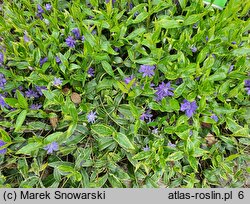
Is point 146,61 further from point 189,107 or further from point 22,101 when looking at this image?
point 22,101

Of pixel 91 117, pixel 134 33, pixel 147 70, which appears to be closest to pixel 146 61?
pixel 147 70

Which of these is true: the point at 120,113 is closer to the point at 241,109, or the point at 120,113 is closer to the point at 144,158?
the point at 144,158

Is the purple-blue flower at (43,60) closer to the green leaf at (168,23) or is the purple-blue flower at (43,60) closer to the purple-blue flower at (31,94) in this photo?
the purple-blue flower at (31,94)

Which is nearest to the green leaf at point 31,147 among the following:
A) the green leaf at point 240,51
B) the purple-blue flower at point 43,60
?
the purple-blue flower at point 43,60

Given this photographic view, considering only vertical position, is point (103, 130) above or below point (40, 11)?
below

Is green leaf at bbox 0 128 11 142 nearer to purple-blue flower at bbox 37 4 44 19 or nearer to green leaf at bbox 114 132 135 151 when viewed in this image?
green leaf at bbox 114 132 135 151

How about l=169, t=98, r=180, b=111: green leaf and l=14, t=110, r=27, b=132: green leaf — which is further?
l=169, t=98, r=180, b=111: green leaf

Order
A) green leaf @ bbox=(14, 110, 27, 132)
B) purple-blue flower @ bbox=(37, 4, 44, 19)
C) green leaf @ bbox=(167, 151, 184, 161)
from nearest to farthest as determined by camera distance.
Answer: green leaf @ bbox=(14, 110, 27, 132), green leaf @ bbox=(167, 151, 184, 161), purple-blue flower @ bbox=(37, 4, 44, 19)

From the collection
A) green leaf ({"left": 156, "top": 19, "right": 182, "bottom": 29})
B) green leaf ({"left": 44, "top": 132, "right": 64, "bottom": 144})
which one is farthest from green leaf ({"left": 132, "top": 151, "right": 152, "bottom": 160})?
green leaf ({"left": 156, "top": 19, "right": 182, "bottom": 29})
